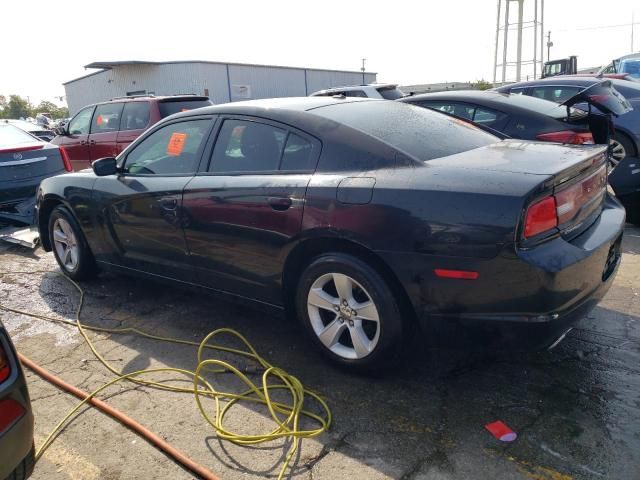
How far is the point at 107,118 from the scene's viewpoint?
32.0 feet

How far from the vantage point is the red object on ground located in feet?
8.03

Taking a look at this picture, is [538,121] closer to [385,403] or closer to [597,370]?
[597,370]

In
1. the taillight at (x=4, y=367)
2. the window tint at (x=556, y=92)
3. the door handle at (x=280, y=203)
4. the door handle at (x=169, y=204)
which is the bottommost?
the taillight at (x=4, y=367)

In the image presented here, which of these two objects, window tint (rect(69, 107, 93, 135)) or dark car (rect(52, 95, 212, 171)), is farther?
window tint (rect(69, 107, 93, 135))

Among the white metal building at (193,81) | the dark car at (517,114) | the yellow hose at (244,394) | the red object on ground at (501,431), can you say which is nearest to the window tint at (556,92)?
the dark car at (517,114)

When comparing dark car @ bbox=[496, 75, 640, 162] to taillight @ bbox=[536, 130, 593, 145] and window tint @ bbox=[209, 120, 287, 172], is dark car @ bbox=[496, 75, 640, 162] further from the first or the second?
window tint @ bbox=[209, 120, 287, 172]

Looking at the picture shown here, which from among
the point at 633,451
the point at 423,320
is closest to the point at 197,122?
the point at 423,320

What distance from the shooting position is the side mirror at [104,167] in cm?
412

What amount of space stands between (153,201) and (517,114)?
3745 millimetres

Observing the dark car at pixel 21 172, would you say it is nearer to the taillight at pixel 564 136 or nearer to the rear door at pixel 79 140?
the rear door at pixel 79 140

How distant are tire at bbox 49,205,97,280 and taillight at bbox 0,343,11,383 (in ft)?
→ 9.29

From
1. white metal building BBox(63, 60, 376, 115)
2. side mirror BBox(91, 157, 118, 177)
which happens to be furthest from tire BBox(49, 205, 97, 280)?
white metal building BBox(63, 60, 376, 115)

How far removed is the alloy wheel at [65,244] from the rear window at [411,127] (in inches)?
107

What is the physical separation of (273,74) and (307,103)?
117ft
